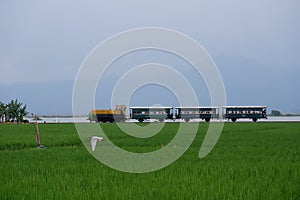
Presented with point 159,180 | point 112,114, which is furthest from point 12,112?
point 159,180

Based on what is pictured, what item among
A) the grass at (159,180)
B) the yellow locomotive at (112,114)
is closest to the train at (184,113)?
the yellow locomotive at (112,114)

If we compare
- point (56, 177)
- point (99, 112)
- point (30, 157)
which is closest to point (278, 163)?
point (56, 177)

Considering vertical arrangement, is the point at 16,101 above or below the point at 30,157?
above

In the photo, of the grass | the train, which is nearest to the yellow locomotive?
the train

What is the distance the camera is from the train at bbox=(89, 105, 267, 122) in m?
36.9

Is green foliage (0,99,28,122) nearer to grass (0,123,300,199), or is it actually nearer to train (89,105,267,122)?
train (89,105,267,122)

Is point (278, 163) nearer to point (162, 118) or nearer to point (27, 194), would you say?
point (27, 194)

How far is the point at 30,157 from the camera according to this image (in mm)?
8578

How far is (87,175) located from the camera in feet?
19.7

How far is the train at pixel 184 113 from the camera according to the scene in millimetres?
36906

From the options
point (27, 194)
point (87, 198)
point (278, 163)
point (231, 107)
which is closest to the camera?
point (87, 198)

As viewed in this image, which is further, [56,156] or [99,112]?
[99,112]

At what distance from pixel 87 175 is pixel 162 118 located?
33011mm

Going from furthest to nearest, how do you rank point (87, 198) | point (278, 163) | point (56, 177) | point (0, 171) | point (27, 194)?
point (278, 163), point (0, 171), point (56, 177), point (27, 194), point (87, 198)
